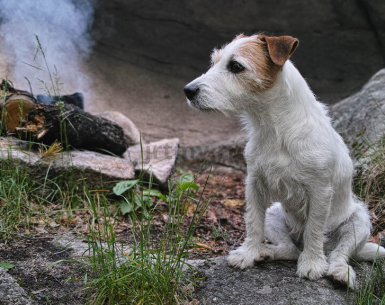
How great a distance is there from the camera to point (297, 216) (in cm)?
328

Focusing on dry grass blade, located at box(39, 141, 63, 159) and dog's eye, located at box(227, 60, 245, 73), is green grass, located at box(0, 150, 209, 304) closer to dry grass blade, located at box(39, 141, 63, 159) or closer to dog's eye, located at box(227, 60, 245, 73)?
dry grass blade, located at box(39, 141, 63, 159)

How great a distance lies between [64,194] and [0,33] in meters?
3.17

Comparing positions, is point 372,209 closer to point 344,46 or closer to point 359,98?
point 359,98

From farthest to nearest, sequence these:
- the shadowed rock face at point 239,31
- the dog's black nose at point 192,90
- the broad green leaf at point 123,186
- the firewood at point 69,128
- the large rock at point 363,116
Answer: the shadowed rock face at point 239,31 → the large rock at point 363,116 → the firewood at point 69,128 → the broad green leaf at point 123,186 → the dog's black nose at point 192,90

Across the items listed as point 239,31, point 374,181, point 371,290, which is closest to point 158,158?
point 374,181

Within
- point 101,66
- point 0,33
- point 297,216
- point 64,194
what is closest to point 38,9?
point 0,33

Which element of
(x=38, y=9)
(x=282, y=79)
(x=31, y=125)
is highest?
(x=38, y=9)

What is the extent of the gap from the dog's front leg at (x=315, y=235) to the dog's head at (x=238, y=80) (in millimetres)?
900

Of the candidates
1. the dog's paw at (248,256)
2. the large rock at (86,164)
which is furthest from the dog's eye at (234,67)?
the dog's paw at (248,256)

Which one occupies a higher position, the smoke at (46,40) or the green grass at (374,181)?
the smoke at (46,40)

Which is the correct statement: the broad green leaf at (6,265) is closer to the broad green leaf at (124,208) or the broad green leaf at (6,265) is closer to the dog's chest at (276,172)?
the broad green leaf at (124,208)

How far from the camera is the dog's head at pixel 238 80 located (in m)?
2.92

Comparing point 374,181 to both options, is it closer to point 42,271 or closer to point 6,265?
point 42,271

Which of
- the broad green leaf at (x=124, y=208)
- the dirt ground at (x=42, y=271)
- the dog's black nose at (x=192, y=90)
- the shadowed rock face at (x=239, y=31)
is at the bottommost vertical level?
the dirt ground at (x=42, y=271)
